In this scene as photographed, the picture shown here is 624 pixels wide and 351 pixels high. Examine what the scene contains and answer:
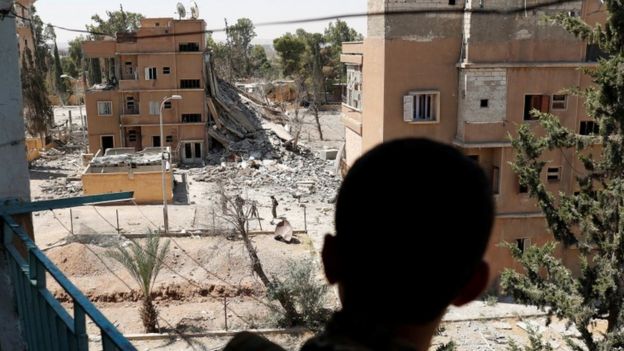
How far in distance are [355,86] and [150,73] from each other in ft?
49.5

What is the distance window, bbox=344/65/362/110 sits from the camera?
64.6 ft

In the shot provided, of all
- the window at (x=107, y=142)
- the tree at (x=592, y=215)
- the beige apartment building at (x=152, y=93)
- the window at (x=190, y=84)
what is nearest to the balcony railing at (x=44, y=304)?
the tree at (x=592, y=215)

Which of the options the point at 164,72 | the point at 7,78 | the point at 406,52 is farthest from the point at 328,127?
the point at 7,78

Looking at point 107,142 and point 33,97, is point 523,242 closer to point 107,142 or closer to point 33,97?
point 107,142

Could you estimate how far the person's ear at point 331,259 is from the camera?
1116mm

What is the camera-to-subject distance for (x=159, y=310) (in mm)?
15578

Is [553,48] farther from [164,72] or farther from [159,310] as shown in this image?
[164,72]

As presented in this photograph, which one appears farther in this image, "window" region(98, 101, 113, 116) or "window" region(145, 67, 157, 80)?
"window" region(98, 101, 113, 116)

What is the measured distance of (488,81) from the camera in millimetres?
16312

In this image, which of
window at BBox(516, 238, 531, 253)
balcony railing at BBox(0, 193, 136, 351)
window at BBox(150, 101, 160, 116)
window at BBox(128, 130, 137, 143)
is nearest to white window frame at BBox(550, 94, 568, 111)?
window at BBox(516, 238, 531, 253)

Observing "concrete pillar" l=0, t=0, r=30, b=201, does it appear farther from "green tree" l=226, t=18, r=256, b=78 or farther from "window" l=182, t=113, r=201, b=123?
"green tree" l=226, t=18, r=256, b=78

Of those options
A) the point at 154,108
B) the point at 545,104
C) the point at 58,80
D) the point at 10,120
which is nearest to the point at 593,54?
the point at 545,104

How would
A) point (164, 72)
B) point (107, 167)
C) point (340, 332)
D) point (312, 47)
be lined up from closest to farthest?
point (340, 332) → point (107, 167) → point (164, 72) → point (312, 47)

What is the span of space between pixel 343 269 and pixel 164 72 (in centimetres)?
3203
